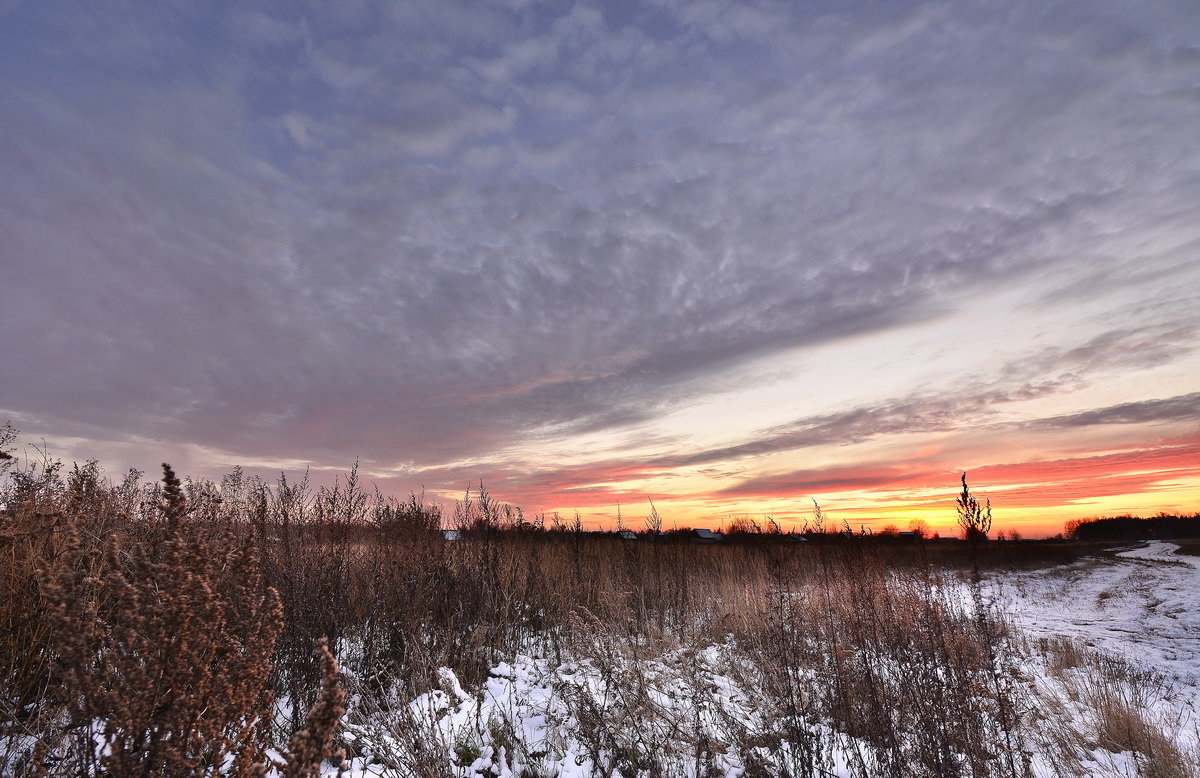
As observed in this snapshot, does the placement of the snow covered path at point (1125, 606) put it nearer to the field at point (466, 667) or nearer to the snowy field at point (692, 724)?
the field at point (466, 667)

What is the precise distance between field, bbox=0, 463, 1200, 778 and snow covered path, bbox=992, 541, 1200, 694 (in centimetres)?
23

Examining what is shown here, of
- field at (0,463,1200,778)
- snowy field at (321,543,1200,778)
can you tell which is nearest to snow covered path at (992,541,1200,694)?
field at (0,463,1200,778)

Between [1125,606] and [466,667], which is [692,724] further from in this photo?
[1125,606]

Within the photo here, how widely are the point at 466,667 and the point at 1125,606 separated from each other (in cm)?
2147

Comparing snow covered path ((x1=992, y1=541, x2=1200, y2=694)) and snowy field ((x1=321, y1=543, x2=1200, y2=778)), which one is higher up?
snowy field ((x1=321, y1=543, x2=1200, y2=778))

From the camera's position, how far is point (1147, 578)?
22.1 metres

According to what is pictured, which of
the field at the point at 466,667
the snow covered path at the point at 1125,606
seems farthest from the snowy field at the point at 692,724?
the snow covered path at the point at 1125,606

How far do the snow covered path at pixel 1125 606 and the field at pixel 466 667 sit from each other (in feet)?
0.74

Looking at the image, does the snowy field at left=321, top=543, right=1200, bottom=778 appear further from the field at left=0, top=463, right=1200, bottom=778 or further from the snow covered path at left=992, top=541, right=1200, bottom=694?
the snow covered path at left=992, top=541, right=1200, bottom=694

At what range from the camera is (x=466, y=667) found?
808 cm

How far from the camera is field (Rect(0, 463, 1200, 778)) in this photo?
2402 millimetres

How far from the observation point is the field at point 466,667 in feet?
7.88

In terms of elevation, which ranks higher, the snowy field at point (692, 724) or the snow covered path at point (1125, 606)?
the snowy field at point (692, 724)

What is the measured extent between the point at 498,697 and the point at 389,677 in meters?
1.39
